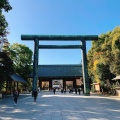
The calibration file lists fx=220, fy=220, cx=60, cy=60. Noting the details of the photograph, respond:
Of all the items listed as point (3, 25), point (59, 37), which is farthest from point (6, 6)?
point (59, 37)

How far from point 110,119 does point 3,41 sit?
19.8 meters

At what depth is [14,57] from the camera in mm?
56031

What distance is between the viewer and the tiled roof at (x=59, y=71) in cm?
6244

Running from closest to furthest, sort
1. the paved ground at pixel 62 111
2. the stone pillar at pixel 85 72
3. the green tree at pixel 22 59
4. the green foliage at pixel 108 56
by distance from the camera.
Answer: the paved ground at pixel 62 111 < the green foliage at pixel 108 56 < the stone pillar at pixel 85 72 < the green tree at pixel 22 59

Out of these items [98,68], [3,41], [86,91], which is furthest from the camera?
[98,68]

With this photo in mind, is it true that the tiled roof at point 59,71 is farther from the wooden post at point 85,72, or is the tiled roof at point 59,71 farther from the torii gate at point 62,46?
the torii gate at point 62,46

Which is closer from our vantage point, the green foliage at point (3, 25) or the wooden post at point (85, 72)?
the green foliage at point (3, 25)

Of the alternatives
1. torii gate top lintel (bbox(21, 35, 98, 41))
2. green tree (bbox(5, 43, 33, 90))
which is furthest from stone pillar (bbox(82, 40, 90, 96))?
green tree (bbox(5, 43, 33, 90))

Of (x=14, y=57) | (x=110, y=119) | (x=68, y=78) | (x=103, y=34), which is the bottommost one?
(x=110, y=119)

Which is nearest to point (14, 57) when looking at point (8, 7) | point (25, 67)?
point (25, 67)

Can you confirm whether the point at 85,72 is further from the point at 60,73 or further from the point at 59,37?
the point at 60,73

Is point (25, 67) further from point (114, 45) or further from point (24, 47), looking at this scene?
point (114, 45)

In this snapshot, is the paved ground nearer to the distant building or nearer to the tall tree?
the tall tree

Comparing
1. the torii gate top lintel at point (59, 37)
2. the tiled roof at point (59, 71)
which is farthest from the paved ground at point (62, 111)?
the tiled roof at point (59, 71)
